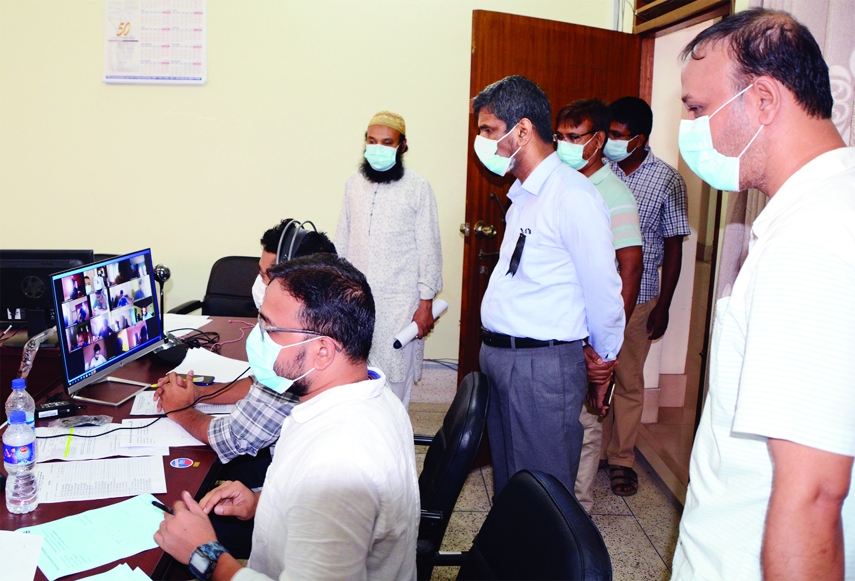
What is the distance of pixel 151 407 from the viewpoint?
187 centimetres

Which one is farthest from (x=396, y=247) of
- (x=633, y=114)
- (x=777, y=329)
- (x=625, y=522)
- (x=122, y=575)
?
(x=777, y=329)

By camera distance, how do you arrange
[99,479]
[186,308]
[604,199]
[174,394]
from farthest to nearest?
[186,308], [604,199], [174,394], [99,479]

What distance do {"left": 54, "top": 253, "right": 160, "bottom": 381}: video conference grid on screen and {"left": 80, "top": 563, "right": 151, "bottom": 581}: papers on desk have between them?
2.73 feet

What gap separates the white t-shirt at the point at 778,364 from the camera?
772 mm

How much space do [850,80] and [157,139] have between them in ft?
11.0

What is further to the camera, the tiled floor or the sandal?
the sandal

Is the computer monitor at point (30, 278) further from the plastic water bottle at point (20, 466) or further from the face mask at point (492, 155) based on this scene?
the face mask at point (492, 155)

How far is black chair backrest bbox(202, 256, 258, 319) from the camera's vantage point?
11.4 ft

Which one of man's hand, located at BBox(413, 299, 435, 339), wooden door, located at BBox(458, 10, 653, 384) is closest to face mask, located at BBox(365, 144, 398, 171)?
wooden door, located at BBox(458, 10, 653, 384)

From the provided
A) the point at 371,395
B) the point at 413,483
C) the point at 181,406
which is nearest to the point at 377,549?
the point at 413,483

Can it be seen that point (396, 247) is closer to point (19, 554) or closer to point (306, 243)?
point (306, 243)

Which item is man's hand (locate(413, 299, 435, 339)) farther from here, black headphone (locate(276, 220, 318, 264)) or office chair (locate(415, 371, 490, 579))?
office chair (locate(415, 371, 490, 579))

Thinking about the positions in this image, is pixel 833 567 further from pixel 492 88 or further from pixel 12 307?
pixel 12 307

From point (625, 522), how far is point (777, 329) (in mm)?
2166
